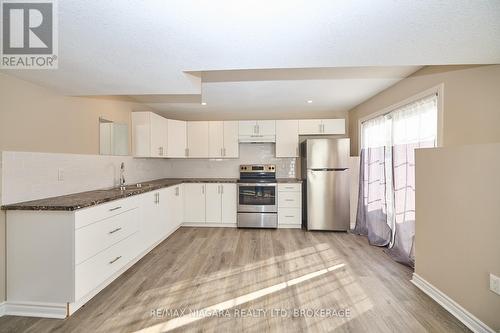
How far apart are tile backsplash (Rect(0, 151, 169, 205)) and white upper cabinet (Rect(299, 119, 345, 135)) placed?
3.34m

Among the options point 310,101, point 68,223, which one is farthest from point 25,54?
point 310,101

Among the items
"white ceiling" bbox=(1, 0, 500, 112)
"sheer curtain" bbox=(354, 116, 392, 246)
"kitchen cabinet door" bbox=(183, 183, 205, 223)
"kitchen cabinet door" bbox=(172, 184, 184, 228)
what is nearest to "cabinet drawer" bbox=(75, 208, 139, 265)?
"kitchen cabinet door" bbox=(172, 184, 184, 228)

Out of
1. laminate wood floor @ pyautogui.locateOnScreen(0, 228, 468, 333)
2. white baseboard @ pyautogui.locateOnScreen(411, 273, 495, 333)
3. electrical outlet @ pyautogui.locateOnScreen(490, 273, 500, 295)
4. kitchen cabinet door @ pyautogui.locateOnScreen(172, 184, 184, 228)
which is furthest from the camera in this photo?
kitchen cabinet door @ pyautogui.locateOnScreen(172, 184, 184, 228)

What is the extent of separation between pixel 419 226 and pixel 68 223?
3.35 metres

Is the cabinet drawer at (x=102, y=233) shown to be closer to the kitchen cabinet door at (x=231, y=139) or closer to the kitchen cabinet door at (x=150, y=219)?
the kitchen cabinet door at (x=150, y=219)

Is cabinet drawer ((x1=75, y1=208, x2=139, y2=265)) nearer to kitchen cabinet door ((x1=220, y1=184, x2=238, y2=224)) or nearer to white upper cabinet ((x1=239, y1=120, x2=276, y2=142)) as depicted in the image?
kitchen cabinet door ((x1=220, y1=184, x2=238, y2=224))

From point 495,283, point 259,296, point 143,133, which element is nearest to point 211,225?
point 143,133

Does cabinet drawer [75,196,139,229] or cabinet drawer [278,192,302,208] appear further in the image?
cabinet drawer [278,192,302,208]

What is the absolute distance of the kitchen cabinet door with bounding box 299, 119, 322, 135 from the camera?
434cm

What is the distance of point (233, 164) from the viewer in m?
4.78

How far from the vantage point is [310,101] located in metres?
3.81

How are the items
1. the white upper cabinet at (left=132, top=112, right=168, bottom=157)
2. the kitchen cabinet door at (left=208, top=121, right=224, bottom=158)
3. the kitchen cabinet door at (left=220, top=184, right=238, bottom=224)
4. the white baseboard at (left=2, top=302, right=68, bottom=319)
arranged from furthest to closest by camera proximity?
the kitchen cabinet door at (left=208, top=121, right=224, bottom=158)
the kitchen cabinet door at (left=220, top=184, right=238, bottom=224)
the white upper cabinet at (left=132, top=112, right=168, bottom=157)
the white baseboard at (left=2, top=302, right=68, bottom=319)

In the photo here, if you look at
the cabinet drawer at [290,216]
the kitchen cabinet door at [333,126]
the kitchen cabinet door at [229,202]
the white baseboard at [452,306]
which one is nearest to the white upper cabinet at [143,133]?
the kitchen cabinet door at [229,202]

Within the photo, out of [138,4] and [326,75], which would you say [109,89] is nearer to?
[138,4]
